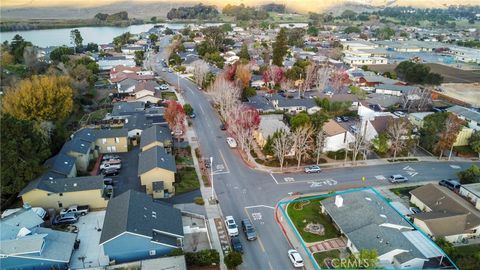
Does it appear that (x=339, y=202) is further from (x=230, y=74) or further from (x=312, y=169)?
(x=230, y=74)

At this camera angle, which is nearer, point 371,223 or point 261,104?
point 371,223

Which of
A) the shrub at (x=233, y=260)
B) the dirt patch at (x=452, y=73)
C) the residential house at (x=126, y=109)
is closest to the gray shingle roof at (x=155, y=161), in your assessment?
the shrub at (x=233, y=260)

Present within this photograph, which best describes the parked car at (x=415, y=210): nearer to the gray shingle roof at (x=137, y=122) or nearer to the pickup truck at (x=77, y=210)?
the pickup truck at (x=77, y=210)

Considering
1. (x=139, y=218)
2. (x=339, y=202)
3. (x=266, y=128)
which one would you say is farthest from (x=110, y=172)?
(x=339, y=202)

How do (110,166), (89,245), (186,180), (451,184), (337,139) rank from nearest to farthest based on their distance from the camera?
(89,245), (186,180), (451,184), (110,166), (337,139)

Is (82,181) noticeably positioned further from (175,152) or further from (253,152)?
(253,152)

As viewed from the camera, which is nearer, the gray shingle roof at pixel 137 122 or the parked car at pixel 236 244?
the parked car at pixel 236 244

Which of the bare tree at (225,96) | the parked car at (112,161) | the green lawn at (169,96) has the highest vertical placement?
the bare tree at (225,96)
